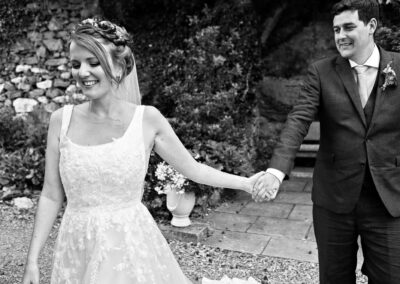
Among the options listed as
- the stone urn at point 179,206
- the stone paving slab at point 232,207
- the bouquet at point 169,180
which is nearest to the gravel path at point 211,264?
the stone urn at point 179,206

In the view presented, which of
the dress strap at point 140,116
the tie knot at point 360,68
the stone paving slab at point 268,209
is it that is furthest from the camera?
the stone paving slab at point 268,209

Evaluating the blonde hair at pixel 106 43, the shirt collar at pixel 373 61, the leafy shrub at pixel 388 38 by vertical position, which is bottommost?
the blonde hair at pixel 106 43

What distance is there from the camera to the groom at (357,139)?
7.87 ft

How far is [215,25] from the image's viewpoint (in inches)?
262

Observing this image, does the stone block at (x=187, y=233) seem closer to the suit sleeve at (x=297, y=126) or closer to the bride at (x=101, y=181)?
the suit sleeve at (x=297, y=126)

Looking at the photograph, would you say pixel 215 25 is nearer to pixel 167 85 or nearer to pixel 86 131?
pixel 167 85

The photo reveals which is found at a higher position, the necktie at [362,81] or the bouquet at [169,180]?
the necktie at [362,81]

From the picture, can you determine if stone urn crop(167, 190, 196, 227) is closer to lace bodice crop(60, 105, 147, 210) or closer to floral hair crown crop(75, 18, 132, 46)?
lace bodice crop(60, 105, 147, 210)

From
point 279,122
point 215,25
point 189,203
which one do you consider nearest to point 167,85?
point 215,25

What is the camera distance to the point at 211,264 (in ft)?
13.7

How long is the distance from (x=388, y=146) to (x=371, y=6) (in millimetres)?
733

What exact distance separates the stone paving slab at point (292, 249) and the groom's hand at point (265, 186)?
1.95 m

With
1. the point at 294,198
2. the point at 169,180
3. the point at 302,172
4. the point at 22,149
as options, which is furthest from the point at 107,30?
the point at 302,172

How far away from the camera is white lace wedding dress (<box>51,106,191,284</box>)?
195 centimetres
